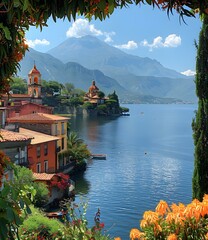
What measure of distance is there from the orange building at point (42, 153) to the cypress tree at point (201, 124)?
2591cm

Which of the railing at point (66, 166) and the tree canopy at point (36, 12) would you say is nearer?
the tree canopy at point (36, 12)

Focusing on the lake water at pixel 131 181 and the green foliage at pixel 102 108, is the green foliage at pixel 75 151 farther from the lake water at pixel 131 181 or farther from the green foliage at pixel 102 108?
the green foliage at pixel 102 108

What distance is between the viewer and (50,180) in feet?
105

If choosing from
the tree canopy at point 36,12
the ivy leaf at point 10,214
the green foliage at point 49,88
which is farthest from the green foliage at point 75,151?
the green foliage at point 49,88

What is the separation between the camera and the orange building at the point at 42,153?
127ft

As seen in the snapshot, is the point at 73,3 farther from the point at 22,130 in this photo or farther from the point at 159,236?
the point at 22,130

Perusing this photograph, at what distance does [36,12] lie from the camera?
9.86ft

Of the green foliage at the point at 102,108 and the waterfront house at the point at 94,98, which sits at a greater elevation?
the waterfront house at the point at 94,98

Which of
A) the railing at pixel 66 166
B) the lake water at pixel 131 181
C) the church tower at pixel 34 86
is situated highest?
the church tower at pixel 34 86

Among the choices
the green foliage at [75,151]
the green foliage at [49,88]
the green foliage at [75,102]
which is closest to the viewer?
the green foliage at [75,151]

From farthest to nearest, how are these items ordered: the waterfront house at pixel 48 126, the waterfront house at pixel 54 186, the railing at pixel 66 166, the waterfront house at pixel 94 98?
the waterfront house at pixel 94 98 < the waterfront house at pixel 48 126 < the railing at pixel 66 166 < the waterfront house at pixel 54 186

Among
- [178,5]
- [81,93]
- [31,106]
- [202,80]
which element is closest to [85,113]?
[81,93]

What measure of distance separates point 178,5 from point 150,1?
307mm

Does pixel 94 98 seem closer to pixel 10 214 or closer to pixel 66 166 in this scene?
pixel 66 166
